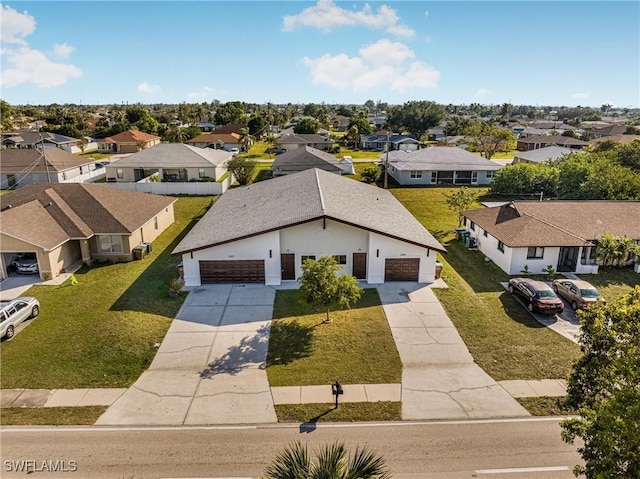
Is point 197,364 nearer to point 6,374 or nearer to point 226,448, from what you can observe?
point 226,448

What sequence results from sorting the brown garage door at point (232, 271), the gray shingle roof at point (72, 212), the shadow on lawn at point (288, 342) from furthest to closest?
the gray shingle roof at point (72, 212)
the brown garage door at point (232, 271)
the shadow on lawn at point (288, 342)

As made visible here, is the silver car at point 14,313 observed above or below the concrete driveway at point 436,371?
above

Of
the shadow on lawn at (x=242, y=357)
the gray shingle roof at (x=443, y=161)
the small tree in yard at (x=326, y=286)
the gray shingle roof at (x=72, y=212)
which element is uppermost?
the gray shingle roof at (x=443, y=161)

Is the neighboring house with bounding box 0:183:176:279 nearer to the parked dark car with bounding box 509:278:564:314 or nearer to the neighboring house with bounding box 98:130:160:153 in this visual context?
the parked dark car with bounding box 509:278:564:314

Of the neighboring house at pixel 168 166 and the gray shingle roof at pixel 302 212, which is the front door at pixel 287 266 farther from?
the neighboring house at pixel 168 166

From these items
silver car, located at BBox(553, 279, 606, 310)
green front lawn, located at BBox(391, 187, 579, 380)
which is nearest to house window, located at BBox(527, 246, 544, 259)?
green front lawn, located at BBox(391, 187, 579, 380)

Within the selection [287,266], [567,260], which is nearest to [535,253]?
[567,260]

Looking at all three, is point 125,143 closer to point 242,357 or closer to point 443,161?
point 443,161

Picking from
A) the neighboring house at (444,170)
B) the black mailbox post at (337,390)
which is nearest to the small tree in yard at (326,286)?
the black mailbox post at (337,390)
